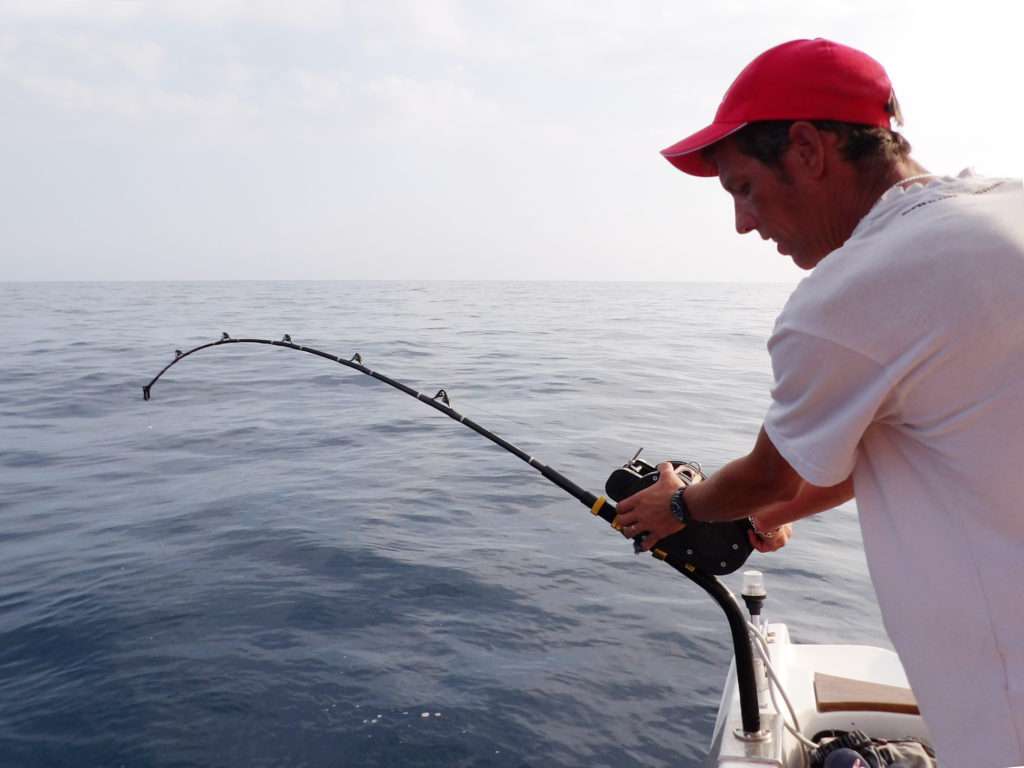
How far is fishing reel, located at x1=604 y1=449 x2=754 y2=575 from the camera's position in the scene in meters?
2.20

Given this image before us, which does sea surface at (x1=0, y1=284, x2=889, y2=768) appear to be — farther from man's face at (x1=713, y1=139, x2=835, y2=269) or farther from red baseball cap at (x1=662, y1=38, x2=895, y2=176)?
red baseball cap at (x1=662, y1=38, x2=895, y2=176)

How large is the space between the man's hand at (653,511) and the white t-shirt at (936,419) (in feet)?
1.88

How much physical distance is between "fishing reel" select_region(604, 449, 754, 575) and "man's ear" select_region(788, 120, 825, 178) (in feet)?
2.86

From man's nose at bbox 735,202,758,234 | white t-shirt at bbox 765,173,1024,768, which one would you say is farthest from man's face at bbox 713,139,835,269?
white t-shirt at bbox 765,173,1024,768

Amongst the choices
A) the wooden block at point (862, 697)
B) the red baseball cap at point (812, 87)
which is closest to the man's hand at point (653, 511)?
the red baseball cap at point (812, 87)

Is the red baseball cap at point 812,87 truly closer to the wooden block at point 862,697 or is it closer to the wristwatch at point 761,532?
the wristwatch at point 761,532

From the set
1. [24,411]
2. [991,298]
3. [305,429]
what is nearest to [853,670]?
[991,298]

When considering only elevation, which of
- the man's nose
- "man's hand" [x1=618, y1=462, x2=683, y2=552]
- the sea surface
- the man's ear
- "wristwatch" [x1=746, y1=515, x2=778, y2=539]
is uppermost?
the man's ear

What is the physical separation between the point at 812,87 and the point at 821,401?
0.54m

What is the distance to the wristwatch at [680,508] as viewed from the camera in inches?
76.8

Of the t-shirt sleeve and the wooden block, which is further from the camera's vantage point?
the wooden block

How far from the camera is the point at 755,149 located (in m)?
1.60

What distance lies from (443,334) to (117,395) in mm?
12022

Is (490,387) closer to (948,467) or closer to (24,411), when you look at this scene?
(24,411)
